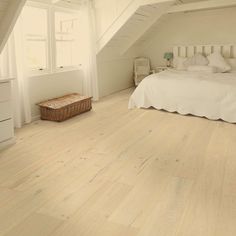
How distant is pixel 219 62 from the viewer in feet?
17.4

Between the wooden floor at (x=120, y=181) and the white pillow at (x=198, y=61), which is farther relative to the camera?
the white pillow at (x=198, y=61)

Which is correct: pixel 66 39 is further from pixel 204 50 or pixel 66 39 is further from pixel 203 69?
pixel 204 50

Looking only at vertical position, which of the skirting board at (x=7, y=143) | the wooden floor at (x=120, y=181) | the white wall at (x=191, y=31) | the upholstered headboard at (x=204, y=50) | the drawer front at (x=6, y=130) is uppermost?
the white wall at (x=191, y=31)

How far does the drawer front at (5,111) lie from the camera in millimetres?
2784

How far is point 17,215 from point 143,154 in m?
1.37

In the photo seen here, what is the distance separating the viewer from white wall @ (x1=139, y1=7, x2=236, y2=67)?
584 centimetres

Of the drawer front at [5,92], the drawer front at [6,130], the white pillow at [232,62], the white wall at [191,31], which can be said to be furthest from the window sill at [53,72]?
the white pillow at [232,62]

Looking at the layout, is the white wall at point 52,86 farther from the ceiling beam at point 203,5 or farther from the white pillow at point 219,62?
the white pillow at point 219,62

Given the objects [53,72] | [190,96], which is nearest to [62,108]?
[53,72]

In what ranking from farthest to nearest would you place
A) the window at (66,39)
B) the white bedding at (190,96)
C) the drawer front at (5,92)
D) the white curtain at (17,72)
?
the window at (66,39) < the white bedding at (190,96) < the white curtain at (17,72) < the drawer front at (5,92)

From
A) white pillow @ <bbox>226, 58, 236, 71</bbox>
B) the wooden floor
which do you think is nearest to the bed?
the wooden floor

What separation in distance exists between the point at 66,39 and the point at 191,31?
10.3ft

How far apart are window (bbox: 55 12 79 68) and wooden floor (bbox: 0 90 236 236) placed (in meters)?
1.59

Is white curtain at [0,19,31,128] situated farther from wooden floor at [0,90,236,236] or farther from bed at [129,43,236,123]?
bed at [129,43,236,123]
